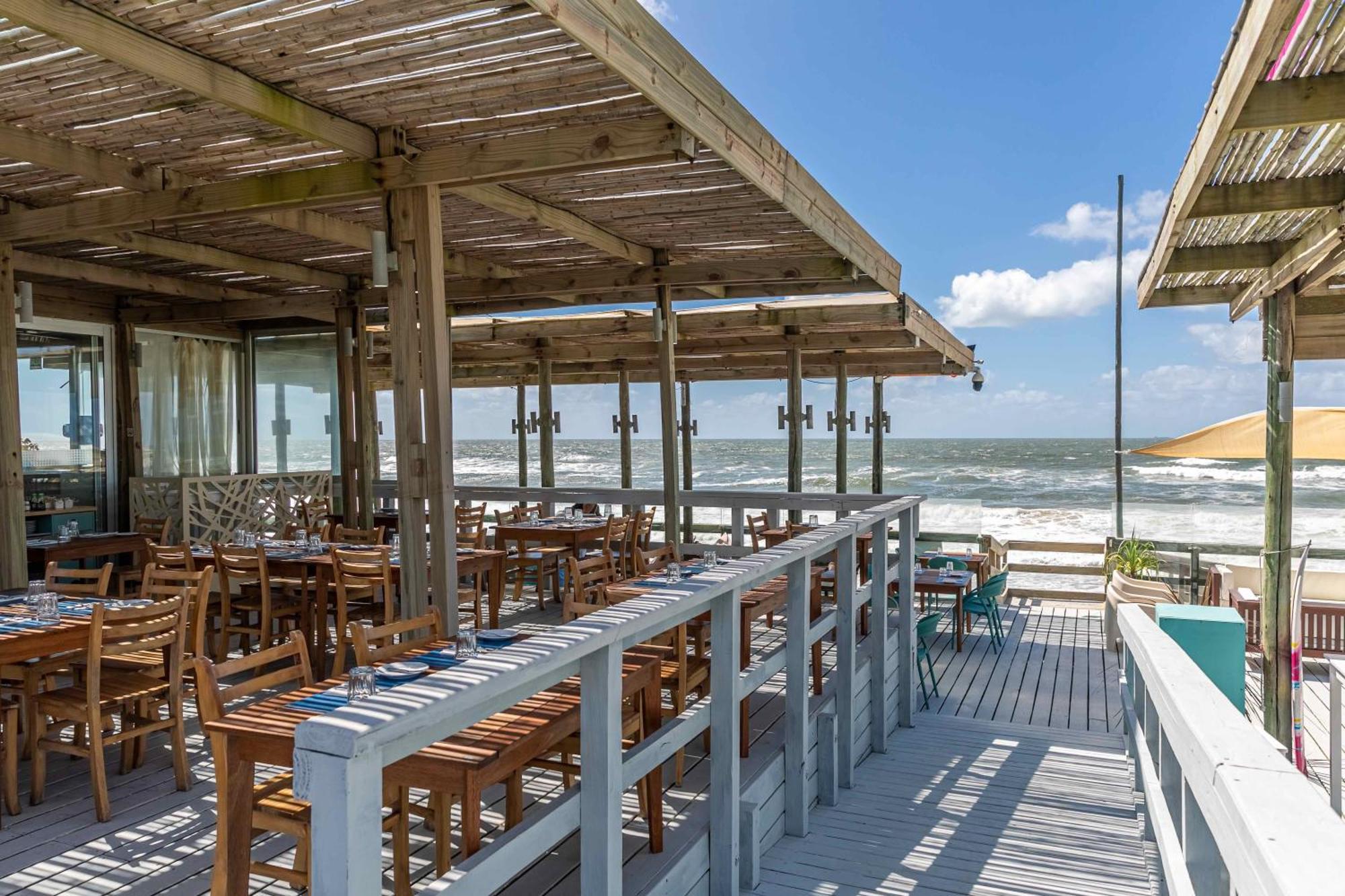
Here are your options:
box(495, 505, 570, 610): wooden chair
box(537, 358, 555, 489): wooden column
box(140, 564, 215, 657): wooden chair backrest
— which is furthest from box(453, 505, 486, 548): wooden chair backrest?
box(537, 358, 555, 489): wooden column

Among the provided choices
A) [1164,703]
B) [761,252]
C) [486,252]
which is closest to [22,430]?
[486,252]

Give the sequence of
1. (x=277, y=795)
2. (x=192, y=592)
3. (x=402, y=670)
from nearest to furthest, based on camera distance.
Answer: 1. (x=277, y=795)
2. (x=402, y=670)
3. (x=192, y=592)

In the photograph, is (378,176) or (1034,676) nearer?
(378,176)

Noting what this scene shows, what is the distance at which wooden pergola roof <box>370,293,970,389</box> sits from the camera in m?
9.86

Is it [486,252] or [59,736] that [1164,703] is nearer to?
[59,736]

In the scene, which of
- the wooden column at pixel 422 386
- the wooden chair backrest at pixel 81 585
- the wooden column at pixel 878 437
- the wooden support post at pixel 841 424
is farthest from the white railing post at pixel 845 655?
the wooden column at pixel 878 437

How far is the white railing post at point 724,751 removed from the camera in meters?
3.19

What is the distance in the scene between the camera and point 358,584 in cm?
541

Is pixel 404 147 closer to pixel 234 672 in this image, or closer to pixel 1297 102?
pixel 234 672

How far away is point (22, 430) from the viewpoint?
8.55 m

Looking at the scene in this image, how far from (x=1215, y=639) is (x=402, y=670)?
11.3 feet

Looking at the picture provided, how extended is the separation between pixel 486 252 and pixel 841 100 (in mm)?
51676

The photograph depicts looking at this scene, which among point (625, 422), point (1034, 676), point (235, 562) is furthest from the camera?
point (625, 422)

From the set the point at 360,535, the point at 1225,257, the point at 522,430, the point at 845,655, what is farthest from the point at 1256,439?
the point at 522,430
